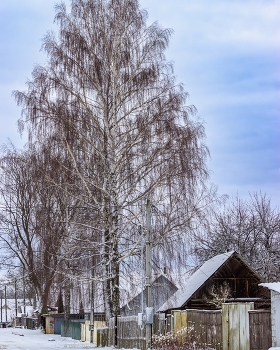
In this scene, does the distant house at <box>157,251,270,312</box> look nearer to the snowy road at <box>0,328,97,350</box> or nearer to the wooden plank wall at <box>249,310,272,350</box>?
the snowy road at <box>0,328,97,350</box>

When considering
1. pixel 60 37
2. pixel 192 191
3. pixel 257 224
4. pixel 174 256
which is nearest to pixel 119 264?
pixel 174 256

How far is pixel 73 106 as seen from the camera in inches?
944

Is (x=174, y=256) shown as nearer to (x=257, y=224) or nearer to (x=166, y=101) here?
(x=166, y=101)

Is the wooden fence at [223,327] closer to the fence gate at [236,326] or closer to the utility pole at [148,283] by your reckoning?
the fence gate at [236,326]

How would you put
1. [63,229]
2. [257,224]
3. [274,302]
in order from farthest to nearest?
[257,224] < [63,229] < [274,302]

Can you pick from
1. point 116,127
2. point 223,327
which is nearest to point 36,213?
point 116,127

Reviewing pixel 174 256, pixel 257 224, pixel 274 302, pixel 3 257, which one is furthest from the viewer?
pixel 3 257

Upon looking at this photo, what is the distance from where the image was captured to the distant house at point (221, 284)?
29.5 metres

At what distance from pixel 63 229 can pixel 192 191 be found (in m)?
5.43

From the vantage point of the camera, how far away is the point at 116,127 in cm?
2378

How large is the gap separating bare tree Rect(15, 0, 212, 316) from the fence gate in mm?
3818

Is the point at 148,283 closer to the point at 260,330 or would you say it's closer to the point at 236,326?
the point at 236,326

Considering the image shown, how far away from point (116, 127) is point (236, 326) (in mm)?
8751

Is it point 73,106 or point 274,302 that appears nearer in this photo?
point 274,302
